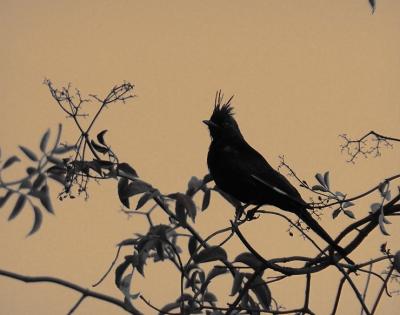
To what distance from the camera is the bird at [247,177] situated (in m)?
3.86

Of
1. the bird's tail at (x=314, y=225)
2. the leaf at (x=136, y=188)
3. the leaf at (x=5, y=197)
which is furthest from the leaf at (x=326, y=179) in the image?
the leaf at (x=5, y=197)

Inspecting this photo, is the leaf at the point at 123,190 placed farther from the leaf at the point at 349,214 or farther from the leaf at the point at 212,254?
the leaf at the point at 349,214

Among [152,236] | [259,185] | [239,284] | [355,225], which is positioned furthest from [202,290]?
[259,185]

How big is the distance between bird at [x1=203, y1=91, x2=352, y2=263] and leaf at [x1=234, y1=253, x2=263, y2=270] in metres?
0.98

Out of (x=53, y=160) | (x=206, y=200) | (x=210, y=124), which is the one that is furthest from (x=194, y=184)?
(x=210, y=124)

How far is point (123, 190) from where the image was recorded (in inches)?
95.0

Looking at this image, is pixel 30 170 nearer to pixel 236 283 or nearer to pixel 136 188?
pixel 136 188

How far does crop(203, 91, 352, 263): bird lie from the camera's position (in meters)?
3.86

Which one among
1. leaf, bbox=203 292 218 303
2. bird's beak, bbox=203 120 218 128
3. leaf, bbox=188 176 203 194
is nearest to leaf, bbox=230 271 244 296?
leaf, bbox=203 292 218 303

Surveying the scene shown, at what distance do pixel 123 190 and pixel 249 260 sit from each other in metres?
0.56

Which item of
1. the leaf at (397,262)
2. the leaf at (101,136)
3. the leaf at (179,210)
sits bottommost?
the leaf at (397,262)

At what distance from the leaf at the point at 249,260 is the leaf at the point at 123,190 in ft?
1.59

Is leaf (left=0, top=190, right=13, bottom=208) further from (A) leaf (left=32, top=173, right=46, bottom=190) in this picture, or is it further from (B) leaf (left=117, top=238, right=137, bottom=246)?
(B) leaf (left=117, top=238, right=137, bottom=246)

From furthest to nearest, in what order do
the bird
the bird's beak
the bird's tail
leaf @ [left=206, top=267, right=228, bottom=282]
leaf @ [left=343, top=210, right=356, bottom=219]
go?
the bird's beak
the bird
the bird's tail
leaf @ [left=343, top=210, right=356, bottom=219]
leaf @ [left=206, top=267, right=228, bottom=282]
